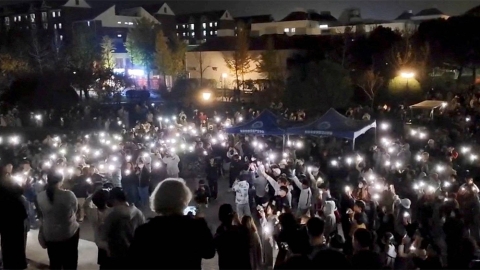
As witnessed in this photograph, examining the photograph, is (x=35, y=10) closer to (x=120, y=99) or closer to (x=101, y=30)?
(x=101, y=30)

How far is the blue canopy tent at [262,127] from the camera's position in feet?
54.4

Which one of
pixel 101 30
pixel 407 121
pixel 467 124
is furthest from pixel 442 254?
pixel 101 30

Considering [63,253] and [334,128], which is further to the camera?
[334,128]

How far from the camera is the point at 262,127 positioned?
660 inches

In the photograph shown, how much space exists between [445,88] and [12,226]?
31727 millimetres

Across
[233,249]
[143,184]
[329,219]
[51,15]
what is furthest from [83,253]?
[51,15]

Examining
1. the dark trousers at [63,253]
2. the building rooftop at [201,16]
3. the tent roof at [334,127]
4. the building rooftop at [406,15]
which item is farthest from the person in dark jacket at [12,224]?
the building rooftop at [406,15]

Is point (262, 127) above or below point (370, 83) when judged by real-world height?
below

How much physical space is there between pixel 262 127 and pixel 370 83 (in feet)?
60.7

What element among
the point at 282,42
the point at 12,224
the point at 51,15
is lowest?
the point at 12,224

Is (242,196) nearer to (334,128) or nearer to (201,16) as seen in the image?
(334,128)

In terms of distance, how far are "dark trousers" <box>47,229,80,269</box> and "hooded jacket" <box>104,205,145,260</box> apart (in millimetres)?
644

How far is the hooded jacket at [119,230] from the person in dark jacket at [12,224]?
125cm

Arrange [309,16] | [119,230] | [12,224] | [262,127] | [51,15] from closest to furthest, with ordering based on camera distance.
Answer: [119,230] < [12,224] < [262,127] < [51,15] < [309,16]
